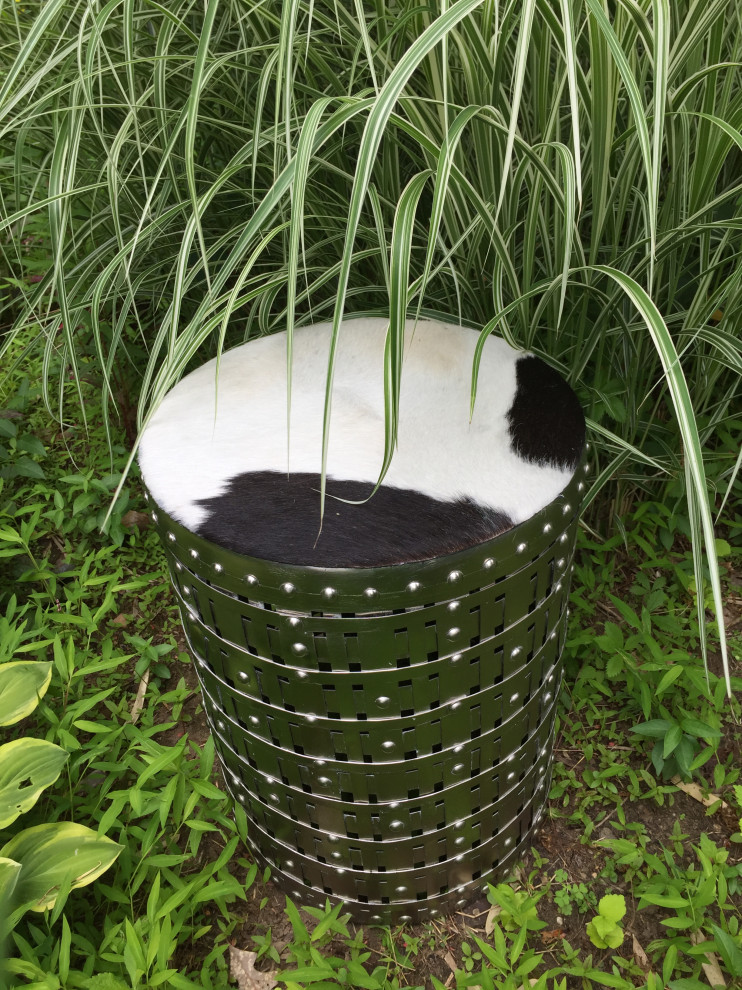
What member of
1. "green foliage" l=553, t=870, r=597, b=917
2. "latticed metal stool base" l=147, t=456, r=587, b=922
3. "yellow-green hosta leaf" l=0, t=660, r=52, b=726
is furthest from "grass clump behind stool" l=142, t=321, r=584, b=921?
"yellow-green hosta leaf" l=0, t=660, r=52, b=726

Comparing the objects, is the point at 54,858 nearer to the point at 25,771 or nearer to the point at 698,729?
the point at 25,771

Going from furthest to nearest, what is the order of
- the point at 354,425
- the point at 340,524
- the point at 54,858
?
the point at 54,858 < the point at 354,425 < the point at 340,524

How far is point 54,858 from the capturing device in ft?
2.91

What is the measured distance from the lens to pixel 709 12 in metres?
0.90

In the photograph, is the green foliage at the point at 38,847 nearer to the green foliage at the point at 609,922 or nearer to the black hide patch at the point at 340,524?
the black hide patch at the point at 340,524

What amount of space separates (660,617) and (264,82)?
3.45 ft

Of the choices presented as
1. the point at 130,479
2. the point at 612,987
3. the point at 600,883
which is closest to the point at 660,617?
the point at 600,883

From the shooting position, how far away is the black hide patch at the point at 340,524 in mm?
646

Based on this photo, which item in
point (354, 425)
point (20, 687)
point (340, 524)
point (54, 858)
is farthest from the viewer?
point (20, 687)

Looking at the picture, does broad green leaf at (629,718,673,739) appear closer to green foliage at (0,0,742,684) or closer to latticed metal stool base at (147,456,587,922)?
latticed metal stool base at (147,456,587,922)

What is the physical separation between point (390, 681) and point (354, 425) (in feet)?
0.91

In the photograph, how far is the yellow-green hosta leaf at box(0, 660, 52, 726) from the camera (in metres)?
0.98

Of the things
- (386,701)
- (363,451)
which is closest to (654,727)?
(386,701)

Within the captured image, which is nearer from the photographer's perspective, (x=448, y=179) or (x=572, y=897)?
(x=448, y=179)
